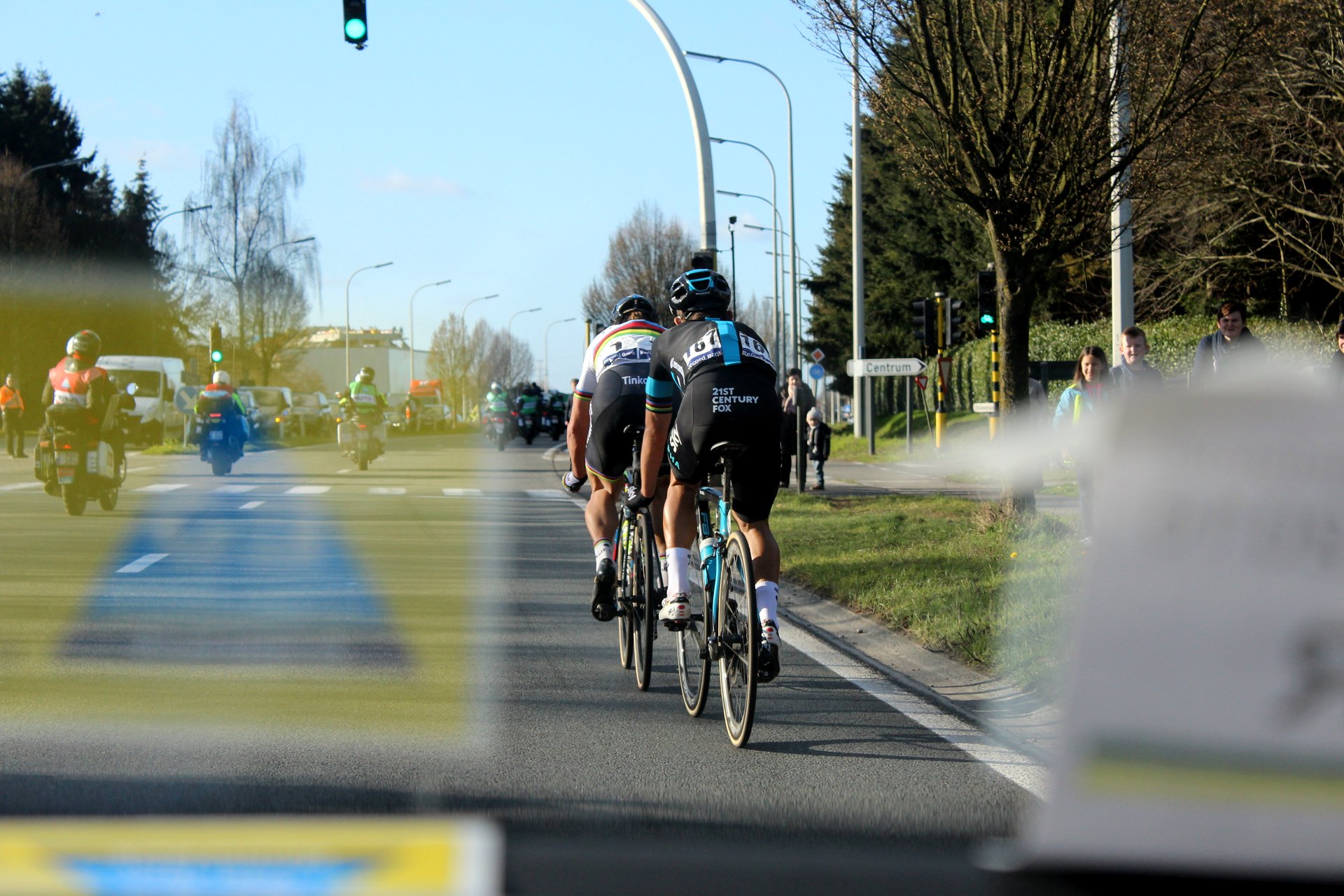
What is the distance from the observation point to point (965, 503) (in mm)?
16672

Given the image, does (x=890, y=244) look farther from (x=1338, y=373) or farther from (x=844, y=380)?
(x=1338, y=373)

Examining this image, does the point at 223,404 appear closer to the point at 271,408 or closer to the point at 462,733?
the point at 462,733

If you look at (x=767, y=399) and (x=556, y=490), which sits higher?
(x=767, y=399)

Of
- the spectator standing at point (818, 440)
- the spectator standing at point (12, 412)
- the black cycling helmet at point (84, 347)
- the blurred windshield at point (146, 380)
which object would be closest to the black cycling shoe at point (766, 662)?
the black cycling helmet at point (84, 347)

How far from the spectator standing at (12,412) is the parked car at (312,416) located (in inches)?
700

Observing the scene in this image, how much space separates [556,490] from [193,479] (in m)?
6.17

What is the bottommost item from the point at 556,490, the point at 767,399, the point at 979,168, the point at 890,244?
the point at 556,490

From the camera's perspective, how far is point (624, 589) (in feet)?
22.3

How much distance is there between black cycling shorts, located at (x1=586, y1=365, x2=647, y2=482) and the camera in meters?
6.93

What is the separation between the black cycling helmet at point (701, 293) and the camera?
19.3 ft

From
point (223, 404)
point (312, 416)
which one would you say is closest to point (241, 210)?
point (312, 416)

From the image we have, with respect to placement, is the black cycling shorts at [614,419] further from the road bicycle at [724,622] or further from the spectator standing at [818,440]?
the spectator standing at [818,440]

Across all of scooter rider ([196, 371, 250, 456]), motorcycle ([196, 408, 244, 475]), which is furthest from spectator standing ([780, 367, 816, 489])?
motorcycle ([196, 408, 244, 475])

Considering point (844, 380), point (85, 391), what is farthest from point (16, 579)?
point (844, 380)
